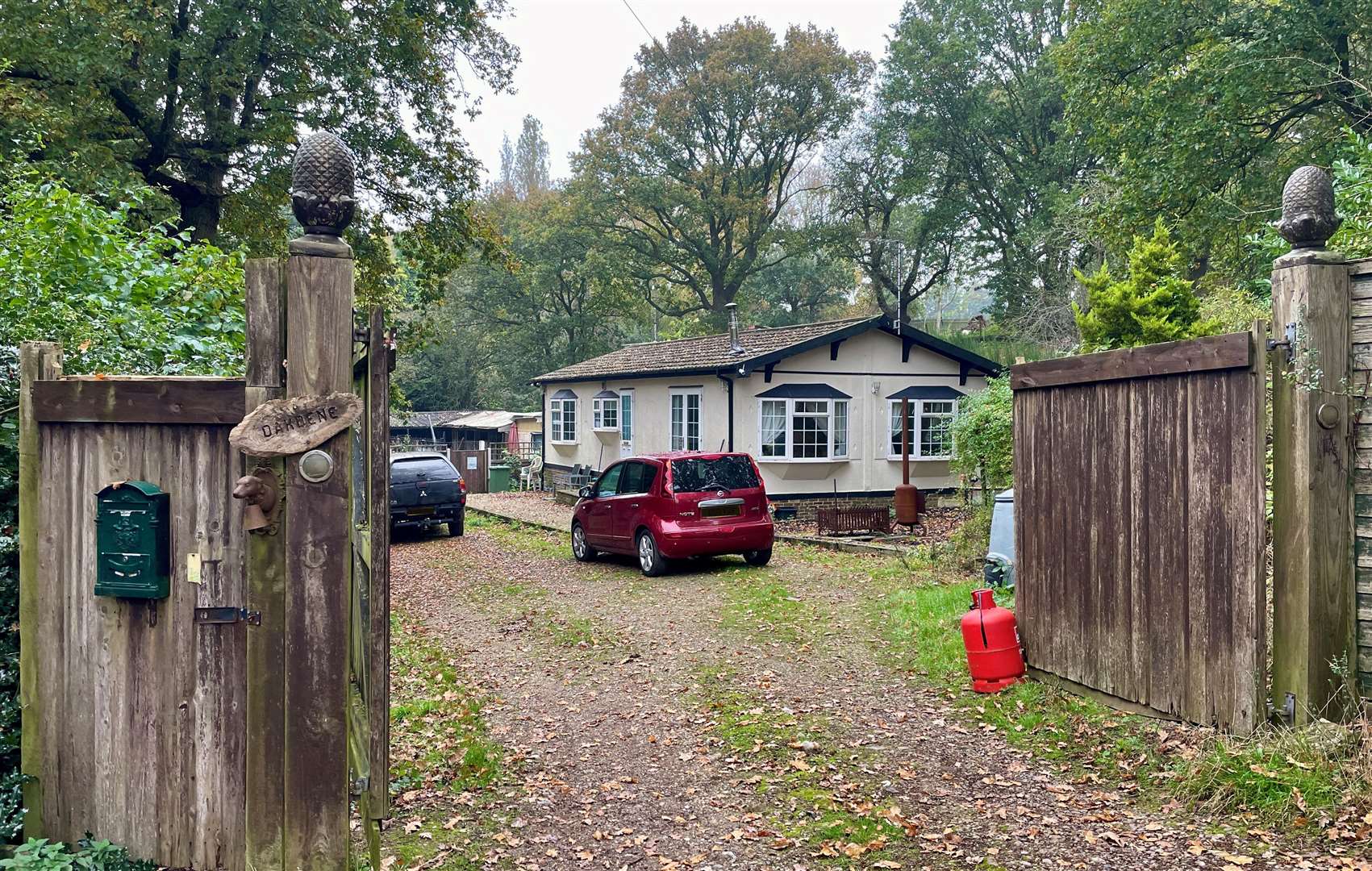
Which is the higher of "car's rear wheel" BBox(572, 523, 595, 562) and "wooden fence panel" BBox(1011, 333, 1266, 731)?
"wooden fence panel" BBox(1011, 333, 1266, 731)

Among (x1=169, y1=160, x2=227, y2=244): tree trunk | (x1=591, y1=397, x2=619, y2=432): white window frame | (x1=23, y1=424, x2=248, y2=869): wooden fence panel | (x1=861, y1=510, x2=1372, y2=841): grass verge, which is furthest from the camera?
(x1=591, y1=397, x2=619, y2=432): white window frame

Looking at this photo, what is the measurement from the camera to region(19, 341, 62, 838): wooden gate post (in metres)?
3.82

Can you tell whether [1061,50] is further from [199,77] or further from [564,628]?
[564,628]

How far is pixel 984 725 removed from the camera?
6.12 meters

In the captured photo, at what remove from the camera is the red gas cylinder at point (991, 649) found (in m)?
6.72

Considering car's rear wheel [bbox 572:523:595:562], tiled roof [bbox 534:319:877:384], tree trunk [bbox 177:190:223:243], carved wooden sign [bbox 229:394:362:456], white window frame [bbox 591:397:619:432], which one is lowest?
car's rear wheel [bbox 572:523:595:562]

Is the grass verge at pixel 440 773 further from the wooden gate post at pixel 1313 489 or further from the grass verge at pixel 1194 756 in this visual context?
the wooden gate post at pixel 1313 489

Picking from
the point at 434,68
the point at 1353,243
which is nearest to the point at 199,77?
the point at 434,68

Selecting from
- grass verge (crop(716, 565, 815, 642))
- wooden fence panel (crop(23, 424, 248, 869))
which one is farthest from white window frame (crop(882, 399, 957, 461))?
wooden fence panel (crop(23, 424, 248, 869))

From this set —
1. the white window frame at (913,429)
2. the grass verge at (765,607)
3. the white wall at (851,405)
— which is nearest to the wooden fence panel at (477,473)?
the white wall at (851,405)

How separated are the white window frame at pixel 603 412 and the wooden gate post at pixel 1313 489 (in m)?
21.5

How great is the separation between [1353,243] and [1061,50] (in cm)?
2253

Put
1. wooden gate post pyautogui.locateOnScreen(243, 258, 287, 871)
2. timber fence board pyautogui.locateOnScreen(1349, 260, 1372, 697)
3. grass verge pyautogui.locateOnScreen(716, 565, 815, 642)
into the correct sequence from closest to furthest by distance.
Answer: wooden gate post pyautogui.locateOnScreen(243, 258, 287, 871), timber fence board pyautogui.locateOnScreen(1349, 260, 1372, 697), grass verge pyautogui.locateOnScreen(716, 565, 815, 642)

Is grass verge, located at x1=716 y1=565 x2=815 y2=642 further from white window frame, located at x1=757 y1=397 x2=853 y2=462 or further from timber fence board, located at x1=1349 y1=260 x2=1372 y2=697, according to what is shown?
white window frame, located at x1=757 y1=397 x2=853 y2=462
